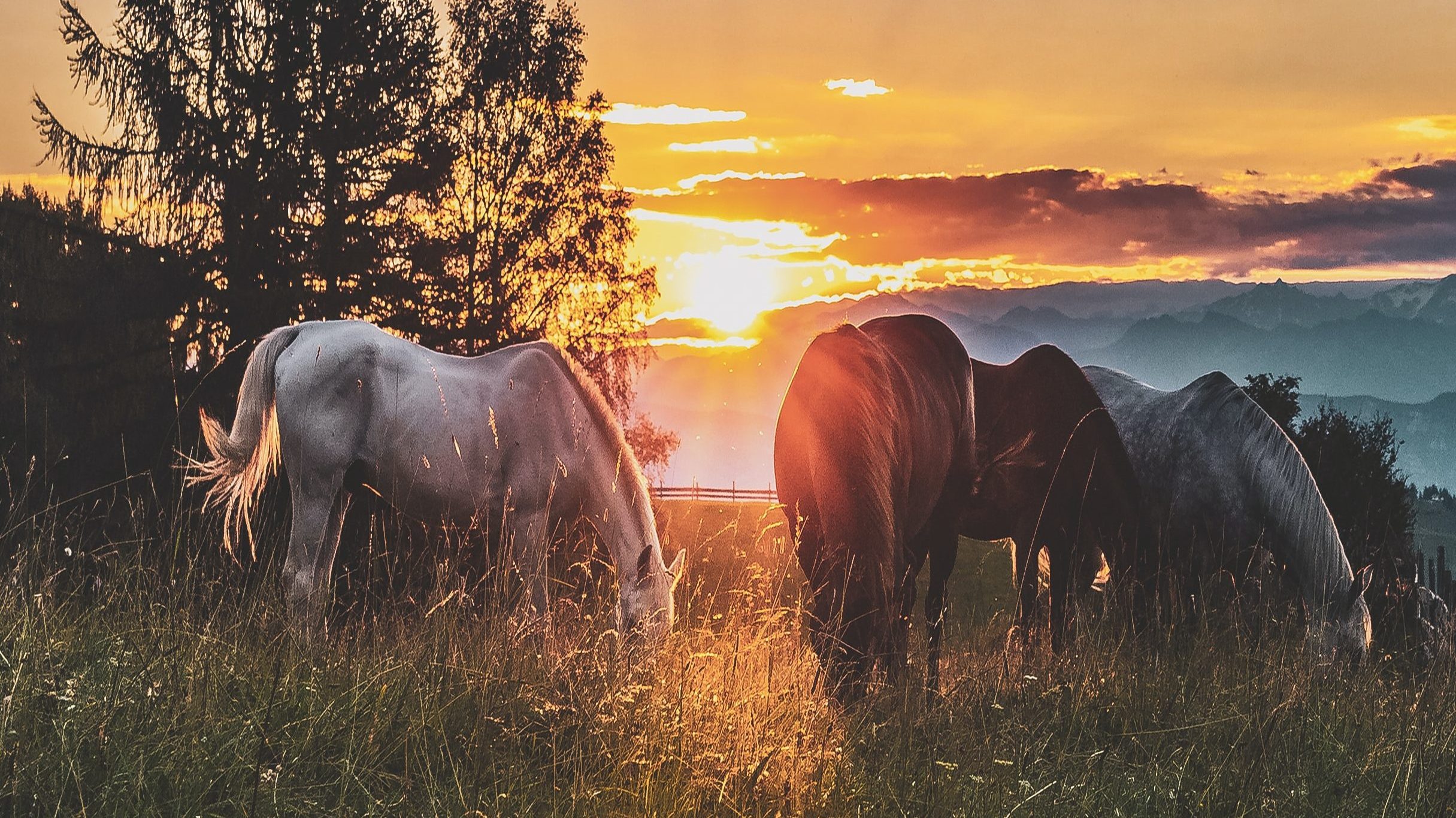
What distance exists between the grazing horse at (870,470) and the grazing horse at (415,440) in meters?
2.08

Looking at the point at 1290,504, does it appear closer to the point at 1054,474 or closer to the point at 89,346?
the point at 1054,474

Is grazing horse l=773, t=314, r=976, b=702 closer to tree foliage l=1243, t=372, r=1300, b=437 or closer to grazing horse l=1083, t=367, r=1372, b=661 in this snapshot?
grazing horse l=1083, t=367, r=1372, b=661

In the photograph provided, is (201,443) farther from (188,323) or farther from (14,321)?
(14,321)

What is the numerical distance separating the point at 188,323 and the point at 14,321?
2962 mm

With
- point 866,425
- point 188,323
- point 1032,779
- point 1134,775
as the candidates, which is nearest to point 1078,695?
point 1134,775

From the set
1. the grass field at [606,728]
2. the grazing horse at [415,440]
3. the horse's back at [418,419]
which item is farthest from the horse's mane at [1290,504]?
the horse's back at [418,419]

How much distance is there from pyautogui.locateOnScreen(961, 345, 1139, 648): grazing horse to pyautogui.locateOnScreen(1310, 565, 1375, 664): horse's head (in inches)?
53.1

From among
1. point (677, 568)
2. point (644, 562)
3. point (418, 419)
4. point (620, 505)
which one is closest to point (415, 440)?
point (418, 419)

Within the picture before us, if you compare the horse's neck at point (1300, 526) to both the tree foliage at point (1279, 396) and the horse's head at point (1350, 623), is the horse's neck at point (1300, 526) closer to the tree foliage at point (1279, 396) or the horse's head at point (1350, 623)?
the horse's head at point (1350, 623)

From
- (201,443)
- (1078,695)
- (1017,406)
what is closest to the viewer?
(1078,695)

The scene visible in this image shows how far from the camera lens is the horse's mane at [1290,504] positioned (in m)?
7.93

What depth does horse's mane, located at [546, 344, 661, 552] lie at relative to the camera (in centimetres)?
744

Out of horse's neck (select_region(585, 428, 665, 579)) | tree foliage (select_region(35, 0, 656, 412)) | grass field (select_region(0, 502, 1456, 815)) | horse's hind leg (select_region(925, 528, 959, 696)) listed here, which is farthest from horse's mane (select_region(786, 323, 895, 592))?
tree foliage (select_region(35, 0, 656, 412))

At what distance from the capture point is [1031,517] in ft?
26.4
